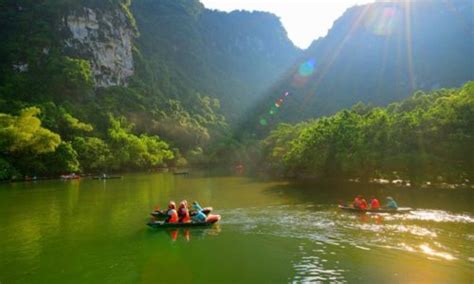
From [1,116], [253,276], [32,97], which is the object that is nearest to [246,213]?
[253,276]

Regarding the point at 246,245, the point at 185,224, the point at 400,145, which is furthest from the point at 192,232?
the point at 400,145

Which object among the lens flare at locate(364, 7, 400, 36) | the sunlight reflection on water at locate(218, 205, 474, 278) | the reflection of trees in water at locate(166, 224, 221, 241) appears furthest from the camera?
the lens flare at locate(364, 7, 400, 36)

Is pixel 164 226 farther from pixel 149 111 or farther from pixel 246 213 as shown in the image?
pixel 149 111

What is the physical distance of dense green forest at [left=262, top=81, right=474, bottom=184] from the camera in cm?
4053

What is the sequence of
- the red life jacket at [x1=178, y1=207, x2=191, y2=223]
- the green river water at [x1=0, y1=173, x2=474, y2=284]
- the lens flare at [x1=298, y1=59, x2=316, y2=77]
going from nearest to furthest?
the green river water at [x1=0, y1=173, x2=474, y2=284], the red life jacket at [x1=178, y1=207, x2=191, y2=223], the lens flare at [x1=298, y1=59, x2=316, y2=77]

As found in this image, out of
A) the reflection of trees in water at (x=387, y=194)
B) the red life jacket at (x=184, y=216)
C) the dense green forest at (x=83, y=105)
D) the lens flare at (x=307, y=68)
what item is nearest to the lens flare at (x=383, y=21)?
the lens flare at (x=307, y=68)

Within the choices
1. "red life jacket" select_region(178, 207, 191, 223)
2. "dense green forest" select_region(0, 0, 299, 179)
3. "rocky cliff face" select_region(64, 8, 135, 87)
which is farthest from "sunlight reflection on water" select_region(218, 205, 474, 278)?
"rocky cliff face" select_region(64, 8, 135, 87)

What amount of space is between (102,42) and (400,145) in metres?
95.4

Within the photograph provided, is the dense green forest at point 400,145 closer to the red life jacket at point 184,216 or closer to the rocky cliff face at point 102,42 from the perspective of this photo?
the red life jacket at point 184,216

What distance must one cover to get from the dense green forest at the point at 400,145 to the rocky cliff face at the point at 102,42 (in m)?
73.0

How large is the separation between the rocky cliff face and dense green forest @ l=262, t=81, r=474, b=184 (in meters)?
73.0

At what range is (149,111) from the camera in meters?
117

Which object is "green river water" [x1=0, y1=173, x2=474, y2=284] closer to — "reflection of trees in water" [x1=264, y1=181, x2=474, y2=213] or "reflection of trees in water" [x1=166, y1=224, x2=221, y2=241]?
"reflection of trees in water" [x1=166, y1=224, x2=221, y2=241]

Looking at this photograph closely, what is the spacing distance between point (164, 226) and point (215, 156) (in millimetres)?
87050
